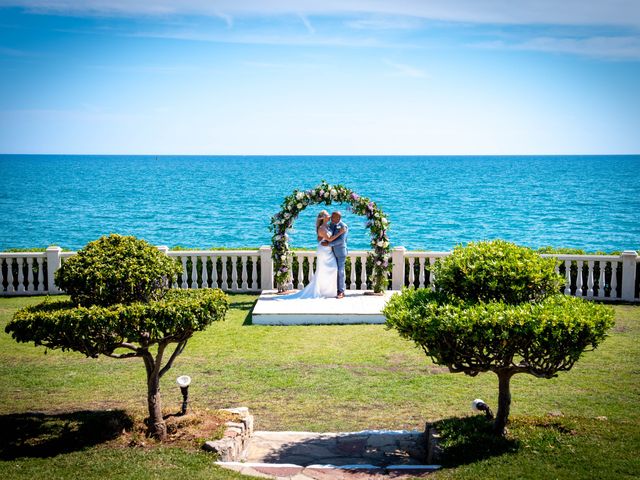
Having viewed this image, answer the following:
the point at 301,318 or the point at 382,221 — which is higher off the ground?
the point at 382,221

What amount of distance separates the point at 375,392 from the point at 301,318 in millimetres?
4957

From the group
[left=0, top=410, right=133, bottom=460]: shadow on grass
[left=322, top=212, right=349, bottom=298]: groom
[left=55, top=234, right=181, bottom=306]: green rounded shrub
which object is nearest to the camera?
[left=55, top=234, right=181, bottom=306]: green rounded shrub

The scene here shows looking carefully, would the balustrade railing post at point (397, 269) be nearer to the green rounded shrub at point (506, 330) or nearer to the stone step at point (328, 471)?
the green rounded shrub at point (506, 330)

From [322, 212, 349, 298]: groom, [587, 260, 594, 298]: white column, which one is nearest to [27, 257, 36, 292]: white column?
[322, 212, 349, 298]: groom

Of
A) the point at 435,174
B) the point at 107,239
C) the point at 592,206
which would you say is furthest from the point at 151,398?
the point at 435,174

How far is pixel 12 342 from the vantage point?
45.8 ft

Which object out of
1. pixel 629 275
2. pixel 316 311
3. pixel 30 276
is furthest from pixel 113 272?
pixel 629 275

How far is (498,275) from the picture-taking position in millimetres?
8227

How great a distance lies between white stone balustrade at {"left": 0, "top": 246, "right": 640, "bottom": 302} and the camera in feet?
58.7

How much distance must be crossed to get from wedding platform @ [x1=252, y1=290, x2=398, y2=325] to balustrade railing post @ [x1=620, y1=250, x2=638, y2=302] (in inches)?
250

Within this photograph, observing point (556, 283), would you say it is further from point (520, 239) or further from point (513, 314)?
point (520, 239)

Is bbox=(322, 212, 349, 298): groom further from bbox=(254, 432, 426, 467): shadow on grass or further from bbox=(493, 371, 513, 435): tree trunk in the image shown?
bbox=(493, 371, 513, 435): tree trunk

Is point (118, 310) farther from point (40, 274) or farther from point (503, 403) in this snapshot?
point (40, 274)

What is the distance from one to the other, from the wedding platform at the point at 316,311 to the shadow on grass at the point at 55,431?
6354 millimetres
